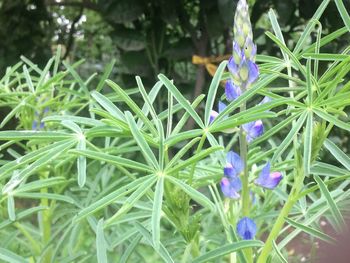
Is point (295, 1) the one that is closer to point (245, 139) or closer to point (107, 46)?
point (107, 46)

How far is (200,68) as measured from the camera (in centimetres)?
210

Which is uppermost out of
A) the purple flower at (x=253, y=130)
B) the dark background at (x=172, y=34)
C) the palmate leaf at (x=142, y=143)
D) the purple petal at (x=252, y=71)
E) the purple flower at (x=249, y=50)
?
the purple flower at (x=249, y=50)

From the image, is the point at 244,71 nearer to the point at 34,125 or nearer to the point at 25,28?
the point at 34,125

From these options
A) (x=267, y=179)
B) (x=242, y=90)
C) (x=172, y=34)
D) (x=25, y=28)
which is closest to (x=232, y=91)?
(x=242, y=90)

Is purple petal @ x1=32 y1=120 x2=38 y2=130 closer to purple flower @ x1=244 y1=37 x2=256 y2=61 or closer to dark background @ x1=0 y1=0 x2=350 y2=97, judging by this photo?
purple flower @ x1=244 y1=37 x2=256 y2=61

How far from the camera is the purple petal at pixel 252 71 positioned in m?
0.65

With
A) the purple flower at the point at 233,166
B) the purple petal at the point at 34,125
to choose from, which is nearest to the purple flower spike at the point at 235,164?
the purple flower at the point at 233,166

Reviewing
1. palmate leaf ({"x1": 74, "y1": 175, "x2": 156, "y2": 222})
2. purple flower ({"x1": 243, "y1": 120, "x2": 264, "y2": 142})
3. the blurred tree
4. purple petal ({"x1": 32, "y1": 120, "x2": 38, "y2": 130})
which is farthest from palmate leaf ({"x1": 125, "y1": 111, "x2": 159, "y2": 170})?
the blurred tree

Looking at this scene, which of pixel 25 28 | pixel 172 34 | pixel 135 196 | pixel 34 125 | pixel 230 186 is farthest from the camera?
pixel 25 28

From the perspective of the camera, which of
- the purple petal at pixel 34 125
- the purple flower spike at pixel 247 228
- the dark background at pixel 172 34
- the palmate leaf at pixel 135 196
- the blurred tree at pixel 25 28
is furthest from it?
the blurred tree at pixel 25 28

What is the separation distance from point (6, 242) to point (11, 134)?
36 cm

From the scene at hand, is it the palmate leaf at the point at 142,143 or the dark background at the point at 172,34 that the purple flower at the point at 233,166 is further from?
the dark background at the point at 172,34

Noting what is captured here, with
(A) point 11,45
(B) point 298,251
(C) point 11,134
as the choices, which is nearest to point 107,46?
(A) point 11,45

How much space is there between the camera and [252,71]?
2.16 ft
